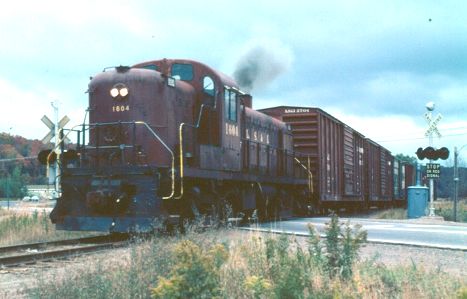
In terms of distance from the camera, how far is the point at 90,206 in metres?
11.3

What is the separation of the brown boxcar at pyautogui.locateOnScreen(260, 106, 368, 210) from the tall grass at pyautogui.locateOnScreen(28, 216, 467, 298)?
48.1 ft

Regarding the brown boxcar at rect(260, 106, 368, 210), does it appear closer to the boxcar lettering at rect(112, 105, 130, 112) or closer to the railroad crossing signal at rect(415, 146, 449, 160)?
the railroad crossing signal at rect(415, 146, 449, 160)

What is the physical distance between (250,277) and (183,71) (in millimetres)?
9381

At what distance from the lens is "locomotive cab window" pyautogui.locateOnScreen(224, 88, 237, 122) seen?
14287 millimetres

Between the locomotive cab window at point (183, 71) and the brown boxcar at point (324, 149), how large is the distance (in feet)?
28.9

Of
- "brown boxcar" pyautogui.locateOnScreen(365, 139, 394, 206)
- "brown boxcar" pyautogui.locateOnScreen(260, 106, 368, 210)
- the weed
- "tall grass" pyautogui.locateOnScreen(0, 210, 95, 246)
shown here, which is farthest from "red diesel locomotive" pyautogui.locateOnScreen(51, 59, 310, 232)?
"brown boxcar" pyautogui.locateOnScreen(365, 139, 394, 206)

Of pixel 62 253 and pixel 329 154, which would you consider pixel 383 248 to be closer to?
pixel 62 253

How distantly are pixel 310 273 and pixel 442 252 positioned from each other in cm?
498

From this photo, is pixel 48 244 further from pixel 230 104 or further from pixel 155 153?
pixel 230 104

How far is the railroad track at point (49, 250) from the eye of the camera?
9.37 meters

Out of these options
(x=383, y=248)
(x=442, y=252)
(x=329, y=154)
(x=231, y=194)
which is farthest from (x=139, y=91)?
(x=329, y=154)

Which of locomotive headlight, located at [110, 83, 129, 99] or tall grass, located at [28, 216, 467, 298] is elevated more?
locomotive headlight, located at [110, 83, 129, 99]

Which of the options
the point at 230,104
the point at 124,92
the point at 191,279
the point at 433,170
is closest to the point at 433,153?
the point at 433,170

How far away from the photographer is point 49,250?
1109cm
